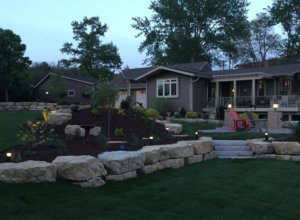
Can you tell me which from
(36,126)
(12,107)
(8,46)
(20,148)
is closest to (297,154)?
(20,148)

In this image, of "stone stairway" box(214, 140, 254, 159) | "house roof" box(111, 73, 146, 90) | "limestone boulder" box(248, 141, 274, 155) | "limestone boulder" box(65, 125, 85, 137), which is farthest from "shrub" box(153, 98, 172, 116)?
"limestone boulder" box(248, 141, 274, 155)

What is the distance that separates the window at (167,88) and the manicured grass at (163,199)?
1907cm

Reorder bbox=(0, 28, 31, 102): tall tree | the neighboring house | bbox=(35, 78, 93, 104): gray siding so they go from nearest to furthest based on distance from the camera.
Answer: bbox=(0, 28, 31, 102): tall tree → the neighboring house → bbox=(35, 78, 93, 104): gray siding

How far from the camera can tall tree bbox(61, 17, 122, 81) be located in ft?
146

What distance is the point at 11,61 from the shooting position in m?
31.7

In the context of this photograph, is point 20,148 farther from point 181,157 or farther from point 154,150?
point 181,157

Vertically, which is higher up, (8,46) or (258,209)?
(8,46)

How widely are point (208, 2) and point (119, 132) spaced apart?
34.9 meters

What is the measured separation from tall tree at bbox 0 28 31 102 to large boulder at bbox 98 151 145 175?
26.8 meters

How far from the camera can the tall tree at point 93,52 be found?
146 ft

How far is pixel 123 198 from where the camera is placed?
5125 millimetres

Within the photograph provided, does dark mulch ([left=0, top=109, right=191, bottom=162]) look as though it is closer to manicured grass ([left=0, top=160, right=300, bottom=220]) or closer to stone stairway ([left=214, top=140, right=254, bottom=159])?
stone stairway ([left=214, top=140, right=254, bottom=159])

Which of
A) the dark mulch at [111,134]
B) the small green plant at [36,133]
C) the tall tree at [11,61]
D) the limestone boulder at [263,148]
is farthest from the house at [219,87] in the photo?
the small green plant at [36,133]

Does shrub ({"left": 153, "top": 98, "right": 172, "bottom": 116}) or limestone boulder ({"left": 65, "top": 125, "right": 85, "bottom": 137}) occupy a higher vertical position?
shrub ({"left": 153, "top": 98, "right": 172, "bottom": 116})
